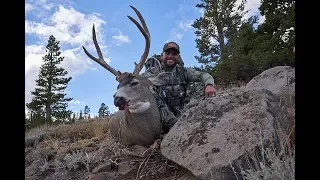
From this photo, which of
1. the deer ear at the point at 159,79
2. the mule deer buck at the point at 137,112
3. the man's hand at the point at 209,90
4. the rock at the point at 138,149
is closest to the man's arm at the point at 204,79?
the man's hand at the point at 209,90

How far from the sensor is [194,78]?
6.50 metres

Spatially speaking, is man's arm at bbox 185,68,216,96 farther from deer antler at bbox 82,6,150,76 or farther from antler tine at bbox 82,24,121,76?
antler tine at bbox 82,24,121,76

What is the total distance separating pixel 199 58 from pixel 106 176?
60.7 feet

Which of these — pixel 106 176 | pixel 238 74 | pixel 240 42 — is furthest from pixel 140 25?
pixel 240 42

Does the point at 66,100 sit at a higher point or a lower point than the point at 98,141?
higher

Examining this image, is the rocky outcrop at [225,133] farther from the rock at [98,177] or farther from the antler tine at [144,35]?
the antler tine at [144,35]

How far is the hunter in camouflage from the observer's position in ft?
20.1

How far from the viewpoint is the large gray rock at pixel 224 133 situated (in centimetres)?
329

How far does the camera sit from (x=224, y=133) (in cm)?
365

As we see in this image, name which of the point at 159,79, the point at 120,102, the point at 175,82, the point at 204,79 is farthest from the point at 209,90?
the point at 120,102

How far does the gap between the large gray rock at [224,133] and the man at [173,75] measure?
1759 mm

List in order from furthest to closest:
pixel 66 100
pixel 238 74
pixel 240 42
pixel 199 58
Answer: pixel 66 100
pixel 199 58
pixel 240 42
pixel 238 74
